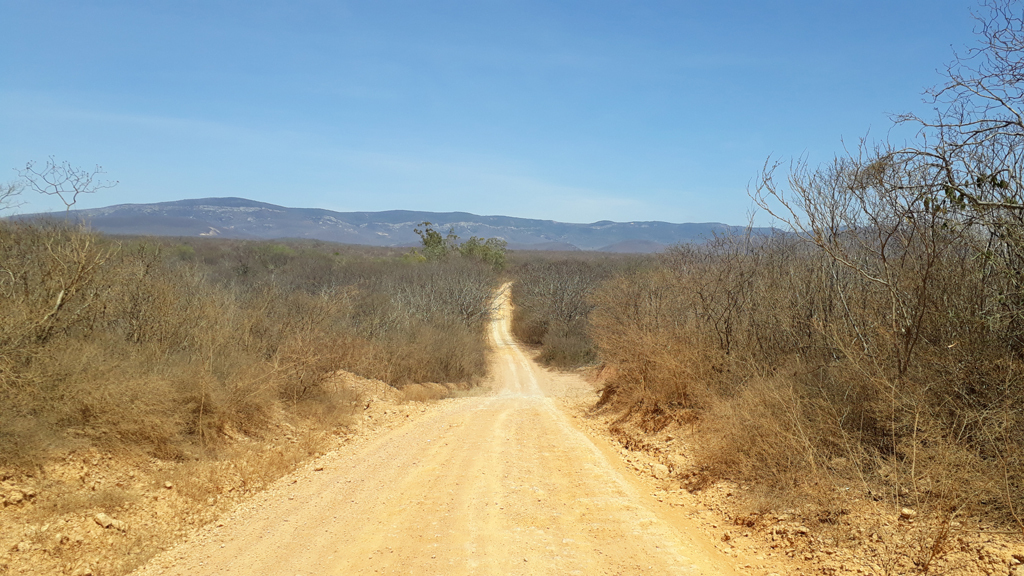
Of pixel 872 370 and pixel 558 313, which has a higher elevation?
pixel 872 370

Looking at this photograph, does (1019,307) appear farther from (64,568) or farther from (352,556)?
(64,568)

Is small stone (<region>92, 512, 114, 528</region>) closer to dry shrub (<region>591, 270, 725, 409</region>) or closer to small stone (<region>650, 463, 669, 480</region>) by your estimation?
small stone (<region>650, 463, 669, 480</region>)

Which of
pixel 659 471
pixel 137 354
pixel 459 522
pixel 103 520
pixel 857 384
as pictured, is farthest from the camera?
pixel 137 354

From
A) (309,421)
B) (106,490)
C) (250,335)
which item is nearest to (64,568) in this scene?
(106,490)

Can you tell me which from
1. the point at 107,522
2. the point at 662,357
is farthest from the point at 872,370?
the point at 107,522

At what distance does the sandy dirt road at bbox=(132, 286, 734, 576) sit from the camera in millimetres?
5652

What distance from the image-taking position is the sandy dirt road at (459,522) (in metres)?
5.65

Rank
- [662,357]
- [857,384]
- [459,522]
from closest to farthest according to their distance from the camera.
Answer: [459,522]
[857,384]
[662,357]

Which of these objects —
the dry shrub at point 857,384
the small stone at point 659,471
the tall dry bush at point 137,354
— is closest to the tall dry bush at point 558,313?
the tall dry bush at point 137,354

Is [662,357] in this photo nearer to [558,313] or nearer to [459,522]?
[459,522]

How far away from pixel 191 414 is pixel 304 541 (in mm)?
5154

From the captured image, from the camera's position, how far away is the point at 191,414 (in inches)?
411

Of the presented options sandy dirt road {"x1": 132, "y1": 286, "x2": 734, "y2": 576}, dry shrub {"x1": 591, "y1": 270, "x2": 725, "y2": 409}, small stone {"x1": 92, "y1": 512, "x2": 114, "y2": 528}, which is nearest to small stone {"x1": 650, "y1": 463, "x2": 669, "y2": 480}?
sandy dirt road {"x1": 132, "y1": 286, "x2": 734, "y2": 576}

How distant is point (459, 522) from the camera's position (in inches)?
263
